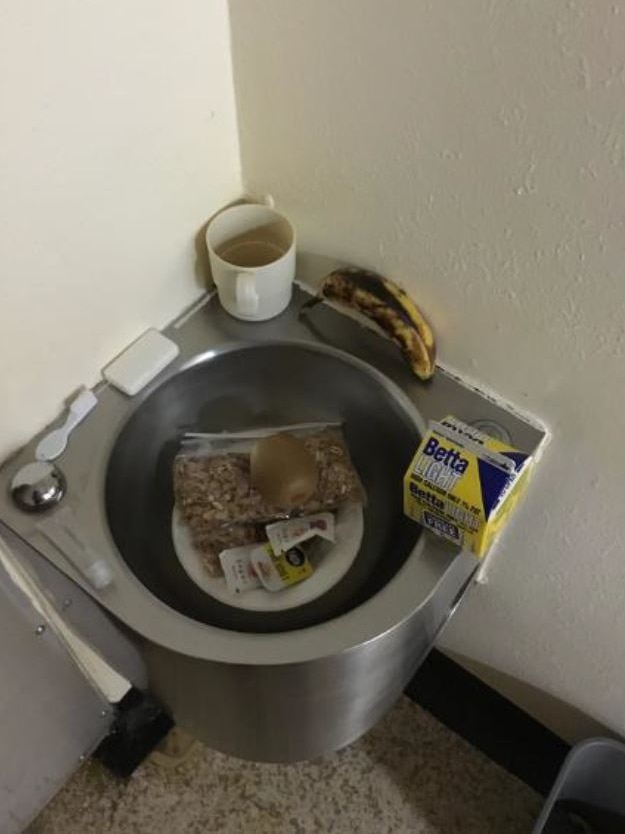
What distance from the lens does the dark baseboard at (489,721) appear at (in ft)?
3.67

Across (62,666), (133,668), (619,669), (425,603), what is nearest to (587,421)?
(425,603)

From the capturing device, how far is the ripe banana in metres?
0.76

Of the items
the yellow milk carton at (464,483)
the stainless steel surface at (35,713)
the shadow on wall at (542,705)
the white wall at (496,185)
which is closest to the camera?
the white wall at (496,185)

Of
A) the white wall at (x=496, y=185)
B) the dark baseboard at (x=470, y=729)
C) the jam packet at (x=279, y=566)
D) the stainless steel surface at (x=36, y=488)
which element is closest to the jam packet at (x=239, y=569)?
the jam packet at (x=279, y=566)

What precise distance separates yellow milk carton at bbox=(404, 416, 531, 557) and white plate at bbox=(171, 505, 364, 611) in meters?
0.09

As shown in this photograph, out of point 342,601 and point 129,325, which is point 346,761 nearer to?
point 342,601

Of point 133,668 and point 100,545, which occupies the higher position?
point 100,545

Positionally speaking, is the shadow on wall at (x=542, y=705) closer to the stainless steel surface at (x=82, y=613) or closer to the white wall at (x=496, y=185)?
the white wall at (x=496, y=185)

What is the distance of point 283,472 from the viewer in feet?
2.45

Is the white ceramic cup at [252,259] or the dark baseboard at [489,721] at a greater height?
the white ceramic cup at [252,259]

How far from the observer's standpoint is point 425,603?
683 millimetres

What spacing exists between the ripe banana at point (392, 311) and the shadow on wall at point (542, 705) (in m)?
0.51

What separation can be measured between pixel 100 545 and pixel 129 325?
21 centimetres

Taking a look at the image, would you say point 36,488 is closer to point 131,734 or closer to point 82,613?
point 82,613
